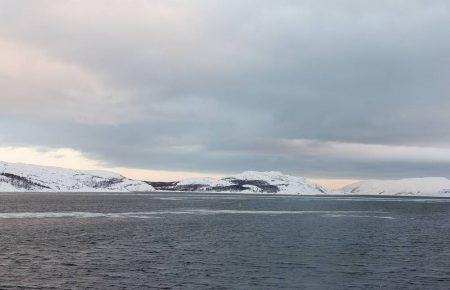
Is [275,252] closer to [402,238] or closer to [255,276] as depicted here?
[255,276]

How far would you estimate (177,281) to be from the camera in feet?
157

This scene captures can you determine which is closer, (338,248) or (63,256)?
(63,256)

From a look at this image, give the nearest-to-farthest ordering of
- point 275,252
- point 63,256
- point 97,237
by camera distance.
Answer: point 63,256 → point 275,252 → point 97,237

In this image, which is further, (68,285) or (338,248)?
(338,248)

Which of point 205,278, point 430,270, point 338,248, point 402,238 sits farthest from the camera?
point 402,238

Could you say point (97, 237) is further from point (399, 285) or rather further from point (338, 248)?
point (399, 285)

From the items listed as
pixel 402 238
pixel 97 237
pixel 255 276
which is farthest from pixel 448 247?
pixel 97 237

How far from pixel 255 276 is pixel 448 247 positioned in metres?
39.4

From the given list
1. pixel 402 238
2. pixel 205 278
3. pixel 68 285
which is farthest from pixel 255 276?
pixel 402 238

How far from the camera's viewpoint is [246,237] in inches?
3396

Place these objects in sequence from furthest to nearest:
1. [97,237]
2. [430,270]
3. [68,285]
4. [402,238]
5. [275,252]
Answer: [402,238], [97,237], [275,252], [430,270], [68,285]

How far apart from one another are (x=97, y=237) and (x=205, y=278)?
37.5m

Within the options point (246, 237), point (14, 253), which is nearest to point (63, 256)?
point (14, 253)

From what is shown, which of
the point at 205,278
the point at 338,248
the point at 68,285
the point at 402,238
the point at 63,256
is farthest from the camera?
the point at 402,238
